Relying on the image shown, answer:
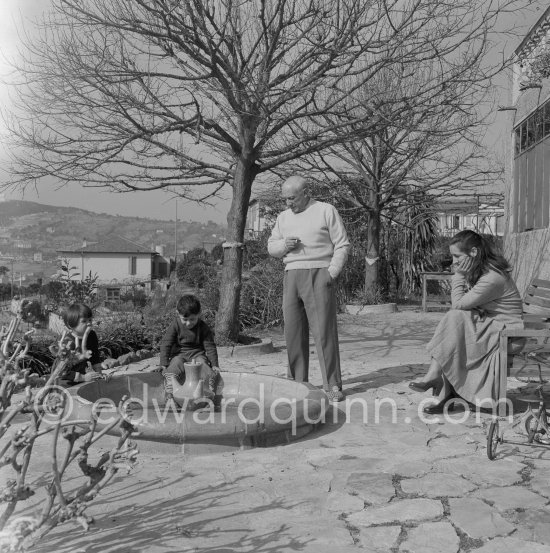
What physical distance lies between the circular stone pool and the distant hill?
2253 mm

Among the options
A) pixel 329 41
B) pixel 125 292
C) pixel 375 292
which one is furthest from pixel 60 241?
pixel 329 41

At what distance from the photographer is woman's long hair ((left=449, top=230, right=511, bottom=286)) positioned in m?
5.20

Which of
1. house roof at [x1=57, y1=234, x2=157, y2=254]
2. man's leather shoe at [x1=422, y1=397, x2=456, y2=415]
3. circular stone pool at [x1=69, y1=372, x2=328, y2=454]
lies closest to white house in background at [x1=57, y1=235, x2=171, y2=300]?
house roof at [x1=57, y1=234, x2=157, y2=254]

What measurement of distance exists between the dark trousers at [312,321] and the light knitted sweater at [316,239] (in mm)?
86

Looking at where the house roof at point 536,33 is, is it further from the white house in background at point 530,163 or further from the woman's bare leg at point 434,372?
the woman's bare leg at point 434,372

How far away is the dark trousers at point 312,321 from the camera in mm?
5602

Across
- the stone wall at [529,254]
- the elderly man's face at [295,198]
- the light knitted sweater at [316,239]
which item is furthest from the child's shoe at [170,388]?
the stone wall at [529,254]

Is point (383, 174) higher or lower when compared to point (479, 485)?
higher

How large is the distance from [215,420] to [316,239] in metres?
2.08

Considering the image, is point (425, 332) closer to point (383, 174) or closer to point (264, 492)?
point (383, 174)

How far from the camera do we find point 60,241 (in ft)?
95.8

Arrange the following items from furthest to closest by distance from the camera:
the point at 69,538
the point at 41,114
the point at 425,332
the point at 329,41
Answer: the point at 425,332, the point at 41,114, the point at 329,41, the point at 69,538

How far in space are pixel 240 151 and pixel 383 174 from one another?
8443 mm

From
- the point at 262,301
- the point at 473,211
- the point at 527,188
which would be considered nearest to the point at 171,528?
the point at 262,301
